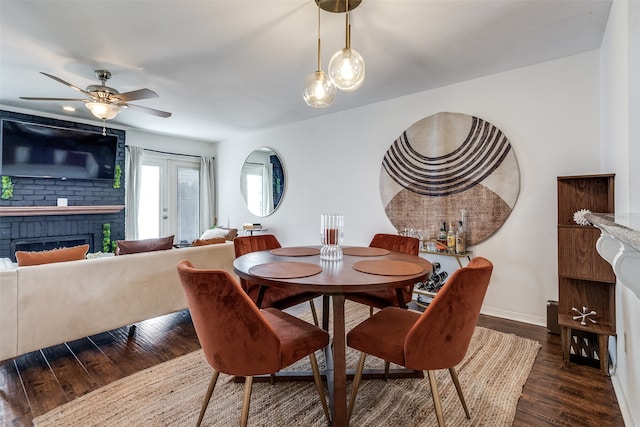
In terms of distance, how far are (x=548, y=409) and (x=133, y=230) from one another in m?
5.70

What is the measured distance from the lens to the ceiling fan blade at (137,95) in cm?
264

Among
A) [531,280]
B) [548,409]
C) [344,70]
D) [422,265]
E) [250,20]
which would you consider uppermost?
[250,20]

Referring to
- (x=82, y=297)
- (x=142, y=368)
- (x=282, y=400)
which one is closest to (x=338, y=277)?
(x=282, y=400)

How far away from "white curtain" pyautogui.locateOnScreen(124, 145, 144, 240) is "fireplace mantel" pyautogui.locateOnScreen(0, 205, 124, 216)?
254mm

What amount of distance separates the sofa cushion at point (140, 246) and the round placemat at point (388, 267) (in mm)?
1953

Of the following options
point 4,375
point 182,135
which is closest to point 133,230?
point 182,135

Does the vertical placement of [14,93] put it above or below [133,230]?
above

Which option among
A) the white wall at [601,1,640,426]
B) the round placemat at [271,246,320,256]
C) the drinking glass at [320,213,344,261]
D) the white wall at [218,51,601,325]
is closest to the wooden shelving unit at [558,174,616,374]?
the white wall at [601,1,640,426]

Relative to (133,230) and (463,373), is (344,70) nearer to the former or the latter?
(463,373)

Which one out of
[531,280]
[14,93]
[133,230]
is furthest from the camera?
[133,230]

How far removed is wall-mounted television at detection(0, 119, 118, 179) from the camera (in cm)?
394

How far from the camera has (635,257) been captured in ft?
2.83

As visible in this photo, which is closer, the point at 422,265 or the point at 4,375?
the point at 422,265

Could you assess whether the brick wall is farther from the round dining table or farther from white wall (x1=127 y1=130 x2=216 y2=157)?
the round dining table
